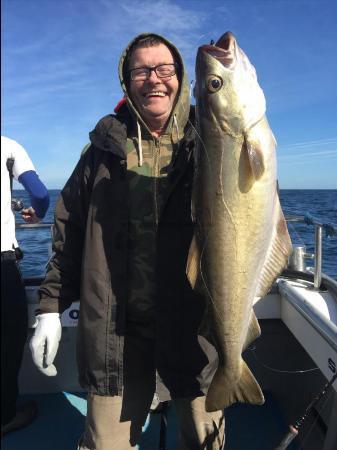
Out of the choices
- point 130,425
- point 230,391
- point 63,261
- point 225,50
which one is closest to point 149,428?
point 130,425

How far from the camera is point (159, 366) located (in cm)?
235

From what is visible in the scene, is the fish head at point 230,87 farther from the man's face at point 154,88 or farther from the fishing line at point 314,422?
the fishing line at point 314,422

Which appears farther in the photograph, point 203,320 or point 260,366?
point 260,366

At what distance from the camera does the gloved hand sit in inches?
99.0

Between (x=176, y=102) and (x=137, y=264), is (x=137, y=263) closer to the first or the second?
(x=137, y=264)

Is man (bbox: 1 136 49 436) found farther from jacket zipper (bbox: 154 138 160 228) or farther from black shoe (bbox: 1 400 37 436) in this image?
jacket zipper (bbox: 154 138 160 228)

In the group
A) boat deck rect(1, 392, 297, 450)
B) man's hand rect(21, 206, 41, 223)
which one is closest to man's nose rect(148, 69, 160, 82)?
man's hand rect(21, 206, 41, 223)

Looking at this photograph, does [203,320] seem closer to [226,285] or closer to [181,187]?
[226,285]

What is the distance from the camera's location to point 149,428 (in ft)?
12.6

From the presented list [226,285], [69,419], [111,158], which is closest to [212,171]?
[226,285]

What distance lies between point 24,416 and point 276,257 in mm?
3285

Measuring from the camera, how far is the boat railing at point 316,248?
10.3 ft

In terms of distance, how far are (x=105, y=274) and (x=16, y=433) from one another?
8.51ft

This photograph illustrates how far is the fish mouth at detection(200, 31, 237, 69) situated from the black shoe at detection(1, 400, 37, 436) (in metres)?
3.74
